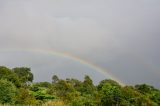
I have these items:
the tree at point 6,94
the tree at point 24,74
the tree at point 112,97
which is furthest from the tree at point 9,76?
the tree at point 112,97

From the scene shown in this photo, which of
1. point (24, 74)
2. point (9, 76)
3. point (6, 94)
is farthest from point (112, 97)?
point (24, 74)

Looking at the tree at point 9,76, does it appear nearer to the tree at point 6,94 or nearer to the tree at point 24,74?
the tree at point 24,74

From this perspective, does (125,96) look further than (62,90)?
No

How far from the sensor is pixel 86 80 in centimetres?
8894

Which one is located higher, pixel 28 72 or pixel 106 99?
pixel 28 72

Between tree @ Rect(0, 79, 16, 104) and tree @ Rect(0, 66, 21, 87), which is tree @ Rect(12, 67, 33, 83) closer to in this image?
tree @ Rect(0, 66, 21, 87)

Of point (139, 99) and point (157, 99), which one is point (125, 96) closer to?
point (139, 99)

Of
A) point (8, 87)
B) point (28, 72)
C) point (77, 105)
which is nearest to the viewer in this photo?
point (77, 105)

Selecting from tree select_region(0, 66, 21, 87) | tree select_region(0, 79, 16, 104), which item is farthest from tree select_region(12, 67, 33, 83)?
tree select_region(0, 79, 16, 104)

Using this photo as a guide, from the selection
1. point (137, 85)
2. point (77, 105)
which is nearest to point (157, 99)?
point (77, 105)

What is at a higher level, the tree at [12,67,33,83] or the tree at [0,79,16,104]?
the tree at [12,67,33,83]

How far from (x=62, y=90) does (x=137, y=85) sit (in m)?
21.3

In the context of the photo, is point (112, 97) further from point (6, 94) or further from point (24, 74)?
point (24, 74)

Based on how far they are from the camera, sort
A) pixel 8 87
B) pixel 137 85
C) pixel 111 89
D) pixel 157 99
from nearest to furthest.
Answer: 1. pixel 111 89
2. pixel 8 87
3. pixel 157 99
4. pixel 137 85
